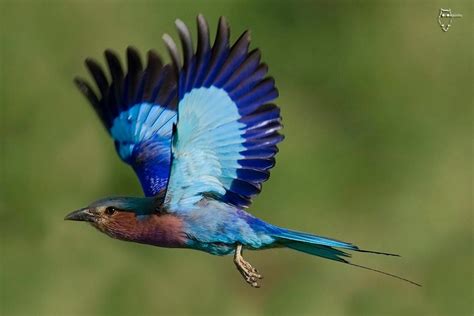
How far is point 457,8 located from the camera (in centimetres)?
973

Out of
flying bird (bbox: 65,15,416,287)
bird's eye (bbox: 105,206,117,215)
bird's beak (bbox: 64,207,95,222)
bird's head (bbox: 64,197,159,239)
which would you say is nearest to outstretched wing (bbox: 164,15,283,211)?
flying bird (bbox: 65,15,416,287)

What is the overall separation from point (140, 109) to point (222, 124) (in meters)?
0.86

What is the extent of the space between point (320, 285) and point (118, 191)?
1257mm

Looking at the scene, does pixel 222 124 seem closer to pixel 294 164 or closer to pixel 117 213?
pixel 117 213

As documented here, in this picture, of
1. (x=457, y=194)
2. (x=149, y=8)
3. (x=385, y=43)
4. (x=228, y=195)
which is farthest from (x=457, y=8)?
(x=228, y=195)

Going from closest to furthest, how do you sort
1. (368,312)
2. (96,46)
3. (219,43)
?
1. (219,43)
2. (368,312)
3. (96,46)

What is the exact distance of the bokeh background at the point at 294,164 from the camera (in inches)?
352

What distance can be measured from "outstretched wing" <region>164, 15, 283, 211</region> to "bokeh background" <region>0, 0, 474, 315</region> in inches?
85.9

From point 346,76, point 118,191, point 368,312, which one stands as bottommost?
point 368,312

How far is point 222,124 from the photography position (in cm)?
677

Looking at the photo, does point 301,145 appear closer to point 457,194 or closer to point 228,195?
point 457,194

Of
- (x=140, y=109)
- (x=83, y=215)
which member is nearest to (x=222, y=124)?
(x=83, y=215)

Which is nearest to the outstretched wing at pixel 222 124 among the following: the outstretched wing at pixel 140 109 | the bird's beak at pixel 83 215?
the bird's beak at pixel 83 215

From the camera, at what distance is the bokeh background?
8.95m
